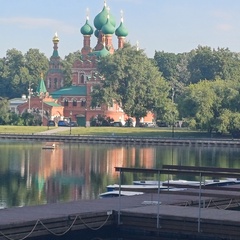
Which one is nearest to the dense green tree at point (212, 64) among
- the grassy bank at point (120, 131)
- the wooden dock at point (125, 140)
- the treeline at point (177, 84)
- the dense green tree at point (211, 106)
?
the treeline at point (177, 84)

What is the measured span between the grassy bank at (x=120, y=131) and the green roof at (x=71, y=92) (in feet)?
37.1

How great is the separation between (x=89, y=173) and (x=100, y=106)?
58.0 m

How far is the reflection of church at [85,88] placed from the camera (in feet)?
379

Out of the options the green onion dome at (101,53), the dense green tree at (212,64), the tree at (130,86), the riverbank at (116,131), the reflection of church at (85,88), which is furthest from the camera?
the dense green tree at (212,64)

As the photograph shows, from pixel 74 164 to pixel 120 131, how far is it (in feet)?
133

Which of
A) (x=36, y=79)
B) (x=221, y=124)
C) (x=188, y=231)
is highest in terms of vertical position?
(x=36, y=79)

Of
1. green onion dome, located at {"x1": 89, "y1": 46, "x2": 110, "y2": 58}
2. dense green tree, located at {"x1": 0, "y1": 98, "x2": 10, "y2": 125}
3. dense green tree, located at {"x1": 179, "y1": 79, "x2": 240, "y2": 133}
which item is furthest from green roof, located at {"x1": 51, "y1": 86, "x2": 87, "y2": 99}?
dense green tree, located at {"x1": 179, "y1": 79, "x2": 240, "y2": 133}

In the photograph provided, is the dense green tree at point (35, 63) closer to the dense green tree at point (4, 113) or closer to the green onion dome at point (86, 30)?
the green onion dome at point (86, 30)

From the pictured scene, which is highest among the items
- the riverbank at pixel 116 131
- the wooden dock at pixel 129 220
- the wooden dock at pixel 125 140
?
the riverbank at pixel 116 131

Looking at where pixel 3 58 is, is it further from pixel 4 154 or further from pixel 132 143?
pixel 4 154

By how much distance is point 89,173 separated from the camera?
55.3 metres

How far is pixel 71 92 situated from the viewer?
120 meters

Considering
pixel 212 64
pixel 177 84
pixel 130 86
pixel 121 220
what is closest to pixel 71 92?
pixel 130 86

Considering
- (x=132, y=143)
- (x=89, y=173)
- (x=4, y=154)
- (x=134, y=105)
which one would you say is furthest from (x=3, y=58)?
(x=89, y=173)
